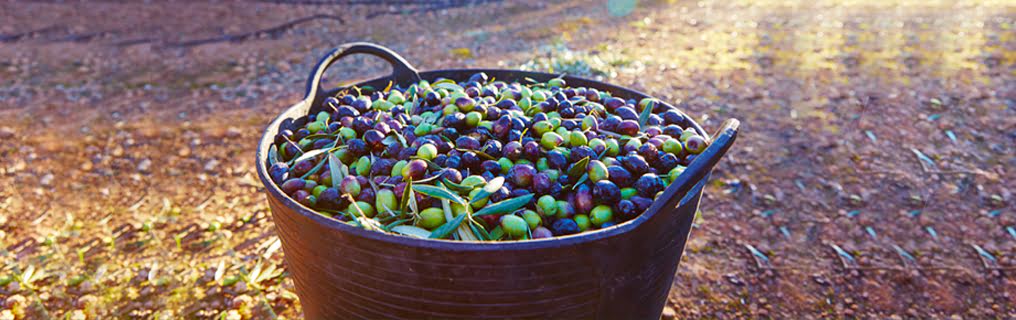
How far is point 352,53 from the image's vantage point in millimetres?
2996

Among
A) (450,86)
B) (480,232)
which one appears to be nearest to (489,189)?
(480,232)

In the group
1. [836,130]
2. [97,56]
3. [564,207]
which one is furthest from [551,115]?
[97,56]

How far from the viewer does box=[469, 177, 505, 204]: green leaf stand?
1945mm

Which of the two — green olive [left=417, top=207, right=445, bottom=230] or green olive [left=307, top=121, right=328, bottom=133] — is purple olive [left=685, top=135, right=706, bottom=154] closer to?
green olive [left=417, top=207, right=445, bottom=230]

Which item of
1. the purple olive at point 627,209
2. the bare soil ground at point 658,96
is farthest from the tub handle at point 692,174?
the bare soil ground at point 658,96

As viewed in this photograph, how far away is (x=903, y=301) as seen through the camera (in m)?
3.66

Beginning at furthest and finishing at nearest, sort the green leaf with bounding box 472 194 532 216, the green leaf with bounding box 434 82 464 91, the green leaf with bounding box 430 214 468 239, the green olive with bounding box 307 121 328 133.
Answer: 1. the green leaf with bounding box 434 82 464 91
2. the green olive with bounding box 307 121 328 133
3. the green leaf with bounding box 472 194 532 216
4. the green leaf with bounding box 430 214 468 239

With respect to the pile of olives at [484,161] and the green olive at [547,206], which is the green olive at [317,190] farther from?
the green olive at [547,206]

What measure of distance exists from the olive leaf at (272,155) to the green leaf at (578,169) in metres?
1.15

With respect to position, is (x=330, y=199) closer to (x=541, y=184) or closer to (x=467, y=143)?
(x=467, y=143)

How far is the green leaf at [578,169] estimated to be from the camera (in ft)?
6.86

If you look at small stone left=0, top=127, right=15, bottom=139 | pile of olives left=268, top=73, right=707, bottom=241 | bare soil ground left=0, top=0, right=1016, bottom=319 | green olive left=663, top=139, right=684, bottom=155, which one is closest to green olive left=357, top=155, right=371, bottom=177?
pile of olives left=268, top=73, right=707, bottom=241

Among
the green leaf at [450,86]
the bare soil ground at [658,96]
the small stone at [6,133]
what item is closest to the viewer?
the green leaf at [450,86]

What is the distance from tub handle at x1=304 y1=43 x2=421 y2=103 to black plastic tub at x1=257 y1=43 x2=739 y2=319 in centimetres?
78
